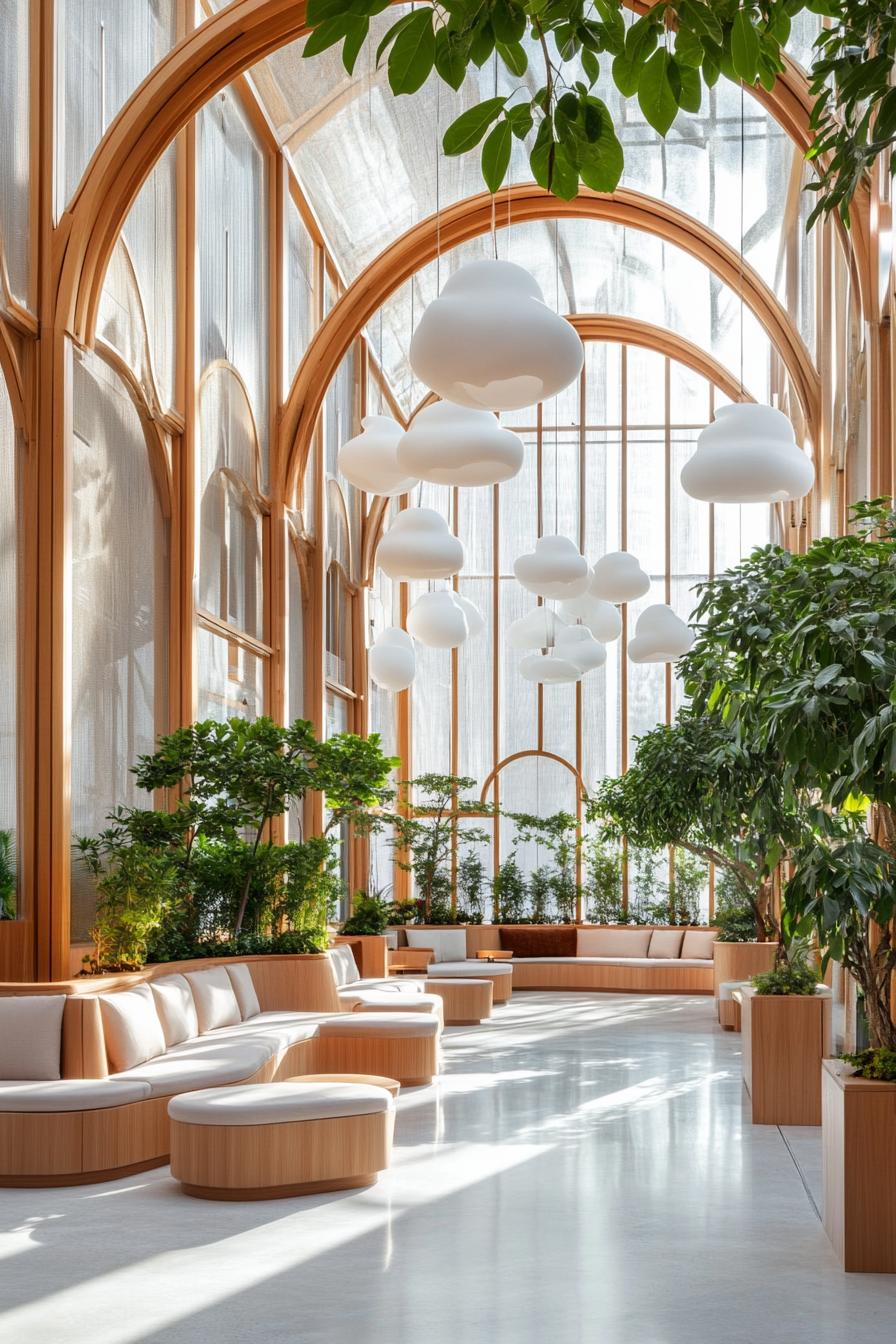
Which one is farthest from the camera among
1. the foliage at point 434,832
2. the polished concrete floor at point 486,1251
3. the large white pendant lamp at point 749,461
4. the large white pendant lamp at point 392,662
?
the foliage at point 434,832

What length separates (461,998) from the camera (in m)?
15.1

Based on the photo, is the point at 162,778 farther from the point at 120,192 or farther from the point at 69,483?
the point at 120,192

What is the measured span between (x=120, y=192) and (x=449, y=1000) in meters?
8.94

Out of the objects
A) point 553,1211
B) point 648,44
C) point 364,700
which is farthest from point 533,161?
point 364,700

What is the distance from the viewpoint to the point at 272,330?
1597cm

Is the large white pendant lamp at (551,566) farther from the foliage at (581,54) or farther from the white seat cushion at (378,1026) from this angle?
the foliage at (581,54)

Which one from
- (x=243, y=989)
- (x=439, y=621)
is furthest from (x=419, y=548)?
(x=243, y=989)

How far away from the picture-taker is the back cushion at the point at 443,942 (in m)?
19.2

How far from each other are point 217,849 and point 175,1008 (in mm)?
3027

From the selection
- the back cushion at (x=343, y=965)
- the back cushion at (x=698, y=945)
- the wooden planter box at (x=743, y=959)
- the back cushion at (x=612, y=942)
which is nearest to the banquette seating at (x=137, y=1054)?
the back cushion at (x=343, y=965)

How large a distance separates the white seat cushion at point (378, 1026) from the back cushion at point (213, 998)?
701mm

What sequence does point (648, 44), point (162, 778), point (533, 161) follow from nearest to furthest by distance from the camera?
point (648, 44) < point (533, 161) < point (162, 778)

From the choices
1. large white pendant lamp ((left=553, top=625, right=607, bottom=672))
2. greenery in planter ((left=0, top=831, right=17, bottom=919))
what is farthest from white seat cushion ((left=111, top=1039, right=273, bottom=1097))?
large white pendant lamp ((left=553, top=625, right=607, bottom=672))

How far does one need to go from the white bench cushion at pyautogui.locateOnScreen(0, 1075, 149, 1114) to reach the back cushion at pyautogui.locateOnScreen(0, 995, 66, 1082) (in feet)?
0.47
